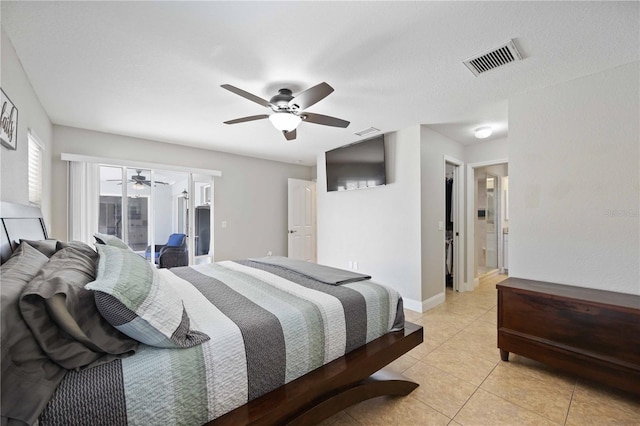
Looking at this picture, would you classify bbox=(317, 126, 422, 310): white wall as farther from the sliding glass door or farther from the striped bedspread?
the sliding glass door

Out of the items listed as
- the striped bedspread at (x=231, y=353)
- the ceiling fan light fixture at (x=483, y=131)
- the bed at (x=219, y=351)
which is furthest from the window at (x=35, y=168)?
the ceiling fan light fixture at (x=483, y=131)

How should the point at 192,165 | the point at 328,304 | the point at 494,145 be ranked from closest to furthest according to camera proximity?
the point at 328,304
the point at 494,145
the point at 192,165

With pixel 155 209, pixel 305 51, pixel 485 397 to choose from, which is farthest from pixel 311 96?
pixel 155 209

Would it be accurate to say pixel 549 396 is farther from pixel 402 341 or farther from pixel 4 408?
pixel 4 408

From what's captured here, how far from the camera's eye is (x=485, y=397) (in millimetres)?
1798

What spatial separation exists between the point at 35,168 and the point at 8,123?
1.22 m

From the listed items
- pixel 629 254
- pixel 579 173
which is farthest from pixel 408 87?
pixel 629 254

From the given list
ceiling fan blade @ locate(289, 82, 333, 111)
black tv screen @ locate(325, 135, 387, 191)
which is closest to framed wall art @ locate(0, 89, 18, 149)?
ceiling fan blade @ locate(289, 82, 333, 111)

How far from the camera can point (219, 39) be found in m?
1.76

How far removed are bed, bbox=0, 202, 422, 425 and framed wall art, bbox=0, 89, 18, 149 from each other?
44 cm

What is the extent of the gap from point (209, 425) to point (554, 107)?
10.8 feet

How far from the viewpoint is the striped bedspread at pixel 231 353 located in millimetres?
874

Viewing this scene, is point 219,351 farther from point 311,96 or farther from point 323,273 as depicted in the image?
point 311,96

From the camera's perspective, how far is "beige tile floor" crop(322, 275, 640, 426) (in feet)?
5.28
